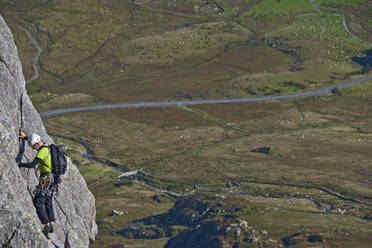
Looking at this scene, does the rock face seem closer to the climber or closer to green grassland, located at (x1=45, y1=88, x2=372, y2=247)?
the climber

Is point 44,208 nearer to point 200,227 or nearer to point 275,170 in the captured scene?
point 200,227

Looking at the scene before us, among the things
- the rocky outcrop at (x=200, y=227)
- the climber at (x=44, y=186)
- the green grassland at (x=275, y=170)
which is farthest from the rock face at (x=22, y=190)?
the green grassland at (x=275, y=170)

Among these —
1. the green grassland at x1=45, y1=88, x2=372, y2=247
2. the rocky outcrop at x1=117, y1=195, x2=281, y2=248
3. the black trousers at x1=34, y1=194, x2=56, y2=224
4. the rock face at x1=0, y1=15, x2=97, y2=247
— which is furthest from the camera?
the green grassland at x1=45, y1=88, x2=372, y2=247

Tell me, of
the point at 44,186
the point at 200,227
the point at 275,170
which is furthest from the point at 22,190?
the point at 275,170

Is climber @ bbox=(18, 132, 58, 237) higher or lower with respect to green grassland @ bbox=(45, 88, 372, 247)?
higher

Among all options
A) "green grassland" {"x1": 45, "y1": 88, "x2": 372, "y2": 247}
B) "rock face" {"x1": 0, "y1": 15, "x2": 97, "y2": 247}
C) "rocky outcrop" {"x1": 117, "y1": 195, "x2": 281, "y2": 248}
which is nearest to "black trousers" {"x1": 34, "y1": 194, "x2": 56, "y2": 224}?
"rock face" {"x1": 0, "y1": 15, "x2": 97, "y2": 247}

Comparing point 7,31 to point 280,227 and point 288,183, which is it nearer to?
point 280,227
